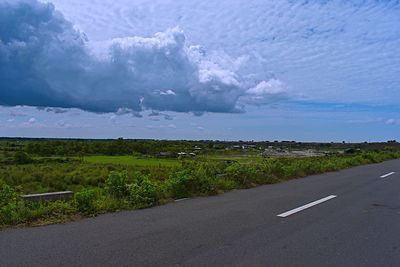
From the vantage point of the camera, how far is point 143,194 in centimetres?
1067

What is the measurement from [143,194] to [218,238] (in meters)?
3.97

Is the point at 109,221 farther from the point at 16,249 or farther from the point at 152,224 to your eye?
the point at 16,249

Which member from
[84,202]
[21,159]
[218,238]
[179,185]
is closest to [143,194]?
[84,202]

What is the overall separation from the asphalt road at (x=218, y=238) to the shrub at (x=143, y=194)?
19.5 inches

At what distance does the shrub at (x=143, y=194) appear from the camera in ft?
33.8

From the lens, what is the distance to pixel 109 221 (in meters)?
8.35

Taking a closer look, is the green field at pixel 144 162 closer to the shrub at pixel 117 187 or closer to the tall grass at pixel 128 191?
the tall grass at pixel 128 191

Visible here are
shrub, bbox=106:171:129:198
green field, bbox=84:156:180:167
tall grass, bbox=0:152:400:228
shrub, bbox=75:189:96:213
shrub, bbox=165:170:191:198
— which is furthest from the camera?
green field, bbox=84:156:180:167

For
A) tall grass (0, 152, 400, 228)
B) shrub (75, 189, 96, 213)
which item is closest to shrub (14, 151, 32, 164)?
tall grass (0, 152, 400, 228)

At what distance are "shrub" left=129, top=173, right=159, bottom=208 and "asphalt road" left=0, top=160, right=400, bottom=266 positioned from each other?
19.5 inches

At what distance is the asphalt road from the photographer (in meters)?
5.86

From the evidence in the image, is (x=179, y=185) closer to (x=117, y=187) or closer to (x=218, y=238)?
(x=117, y=187)

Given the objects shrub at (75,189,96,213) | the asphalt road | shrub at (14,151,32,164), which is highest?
shrub at (75,189,96,213)

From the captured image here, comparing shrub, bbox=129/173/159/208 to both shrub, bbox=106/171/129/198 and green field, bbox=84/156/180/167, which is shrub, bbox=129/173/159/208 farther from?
green field, bbox=84/156/180/167
